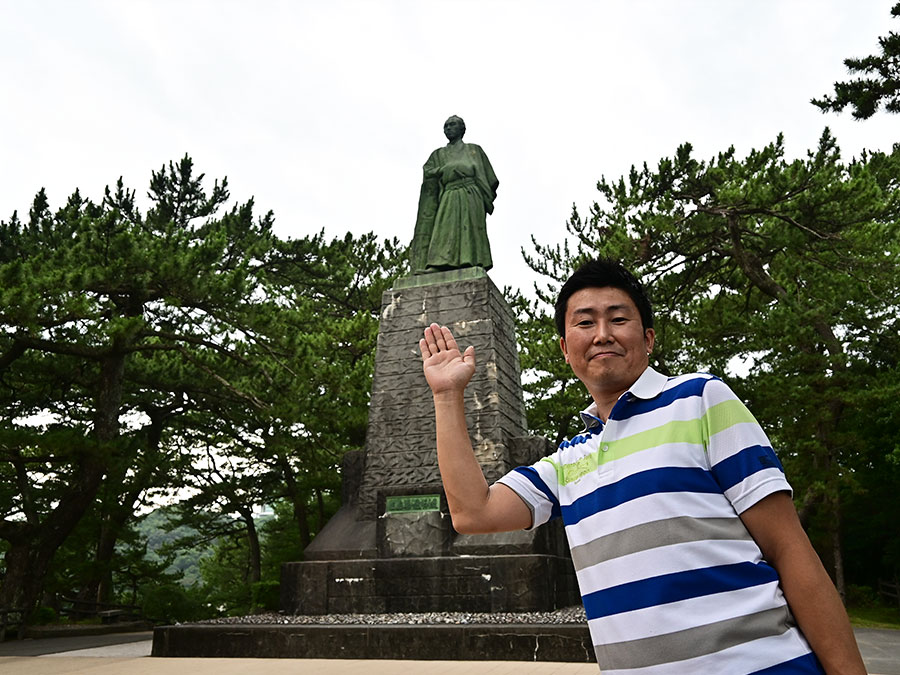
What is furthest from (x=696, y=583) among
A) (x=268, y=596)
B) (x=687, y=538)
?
(x=268, y=596)

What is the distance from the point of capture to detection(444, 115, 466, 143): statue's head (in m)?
10.4

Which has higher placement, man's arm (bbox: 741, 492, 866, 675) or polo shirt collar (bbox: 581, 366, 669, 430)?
polo shirt collar (bbox: 581, 366, 669, 430)

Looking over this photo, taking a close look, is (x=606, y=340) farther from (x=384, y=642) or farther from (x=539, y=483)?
(x=384, y=642)

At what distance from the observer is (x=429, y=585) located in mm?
7391

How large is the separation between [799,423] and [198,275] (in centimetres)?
1054

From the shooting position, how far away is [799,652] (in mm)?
1118

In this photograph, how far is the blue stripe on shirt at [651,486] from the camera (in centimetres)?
123

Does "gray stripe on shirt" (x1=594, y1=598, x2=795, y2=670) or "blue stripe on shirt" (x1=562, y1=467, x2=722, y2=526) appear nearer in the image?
"gray stripe on shirt" (x1=594, y1=598, x2=795, y2=670)

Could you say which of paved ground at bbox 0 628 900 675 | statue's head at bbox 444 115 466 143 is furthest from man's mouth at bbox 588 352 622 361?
statue's head at bbox 444 115 466 143

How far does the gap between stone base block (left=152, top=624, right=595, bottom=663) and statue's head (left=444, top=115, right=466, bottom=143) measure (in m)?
7.21

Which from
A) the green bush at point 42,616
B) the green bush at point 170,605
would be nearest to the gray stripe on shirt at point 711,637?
the green bush at point 42,616

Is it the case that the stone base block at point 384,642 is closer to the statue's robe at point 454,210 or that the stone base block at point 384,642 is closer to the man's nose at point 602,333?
the man's nose at point 602,333

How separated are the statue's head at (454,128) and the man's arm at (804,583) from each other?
9822mm

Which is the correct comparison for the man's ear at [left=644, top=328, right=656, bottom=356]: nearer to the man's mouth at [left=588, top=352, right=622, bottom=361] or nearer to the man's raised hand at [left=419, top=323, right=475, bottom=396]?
the man's mouth at [left=588, top=352, right=622, bottom=361]
